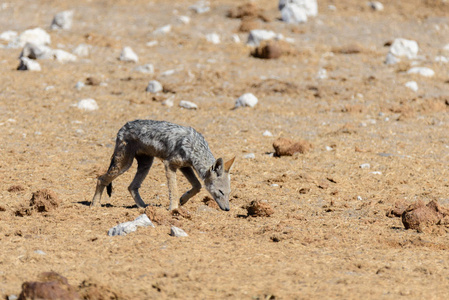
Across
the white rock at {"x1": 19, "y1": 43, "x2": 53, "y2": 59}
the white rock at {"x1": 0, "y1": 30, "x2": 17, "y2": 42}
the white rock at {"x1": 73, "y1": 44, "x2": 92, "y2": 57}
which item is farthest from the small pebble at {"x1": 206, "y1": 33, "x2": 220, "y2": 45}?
the white rock at {"x1": 0, "y1": 30, "x2": 17, "y2": 42}

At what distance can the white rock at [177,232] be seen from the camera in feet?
23.0

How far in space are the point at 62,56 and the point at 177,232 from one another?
41.8 feet

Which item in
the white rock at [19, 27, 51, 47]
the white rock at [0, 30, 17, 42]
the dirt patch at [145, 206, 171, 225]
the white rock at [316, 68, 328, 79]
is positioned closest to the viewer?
the dirt patch at [145, 206, 171, 225]

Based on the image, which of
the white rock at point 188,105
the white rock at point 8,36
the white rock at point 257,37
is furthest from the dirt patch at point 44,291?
the white rock at point 8,36

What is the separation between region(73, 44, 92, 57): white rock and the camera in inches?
746

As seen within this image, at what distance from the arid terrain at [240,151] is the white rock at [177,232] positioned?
0.33ft

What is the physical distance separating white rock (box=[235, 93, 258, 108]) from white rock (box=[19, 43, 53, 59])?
21.7 ft

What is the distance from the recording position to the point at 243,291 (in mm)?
5316

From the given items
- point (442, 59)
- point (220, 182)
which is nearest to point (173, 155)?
point (220, 182)

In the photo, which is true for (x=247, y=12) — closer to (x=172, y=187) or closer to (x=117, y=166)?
(x=117, y=166)

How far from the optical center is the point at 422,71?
59.1ft

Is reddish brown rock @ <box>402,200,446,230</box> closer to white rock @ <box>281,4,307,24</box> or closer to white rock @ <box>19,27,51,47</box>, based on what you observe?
white rock @ <box>19,27,51,47</box>

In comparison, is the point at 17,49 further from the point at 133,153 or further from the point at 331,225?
the point at 331,225

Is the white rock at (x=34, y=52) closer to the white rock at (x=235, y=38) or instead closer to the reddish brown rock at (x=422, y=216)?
the white rock at (x=235, y=38)
